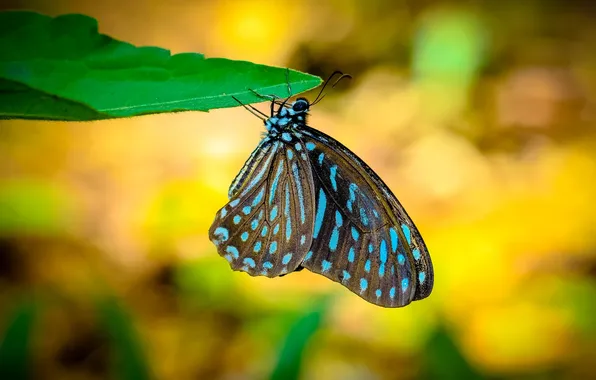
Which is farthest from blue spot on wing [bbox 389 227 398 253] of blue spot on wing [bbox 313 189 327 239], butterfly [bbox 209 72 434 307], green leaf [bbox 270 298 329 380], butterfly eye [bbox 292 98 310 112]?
green leaf [bbox 270 298 329 380]

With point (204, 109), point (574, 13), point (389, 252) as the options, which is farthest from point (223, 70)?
point (574, 13)

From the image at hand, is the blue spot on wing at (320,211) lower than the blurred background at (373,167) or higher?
lower

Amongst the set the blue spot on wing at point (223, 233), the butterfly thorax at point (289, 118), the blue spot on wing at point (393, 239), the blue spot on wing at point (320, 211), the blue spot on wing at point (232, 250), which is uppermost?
the butterfly thorax at point (289, 118)

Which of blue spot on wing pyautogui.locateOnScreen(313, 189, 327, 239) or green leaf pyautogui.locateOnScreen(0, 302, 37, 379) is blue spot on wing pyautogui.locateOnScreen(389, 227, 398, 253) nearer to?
blue spot on wing pyautogui.locateOnScreen(313, 189, 327, 239)

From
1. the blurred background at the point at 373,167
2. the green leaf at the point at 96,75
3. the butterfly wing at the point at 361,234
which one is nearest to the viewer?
the green leaf at the point at 96,75

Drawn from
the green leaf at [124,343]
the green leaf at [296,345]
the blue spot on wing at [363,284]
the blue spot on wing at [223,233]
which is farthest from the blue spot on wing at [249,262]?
the green leaf at [124,343]

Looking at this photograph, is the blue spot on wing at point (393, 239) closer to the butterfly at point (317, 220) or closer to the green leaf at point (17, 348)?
the butterfly at point (317, 220)

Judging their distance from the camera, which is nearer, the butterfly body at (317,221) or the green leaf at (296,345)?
the butterfly body at (317,221)

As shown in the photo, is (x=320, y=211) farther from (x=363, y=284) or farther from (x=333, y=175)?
(x=363, y=284)

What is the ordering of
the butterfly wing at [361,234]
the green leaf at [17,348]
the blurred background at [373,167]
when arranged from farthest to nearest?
the blurred background at [373,167] < the green leaf at [17,348] < the butterfly wing at [361,234]
